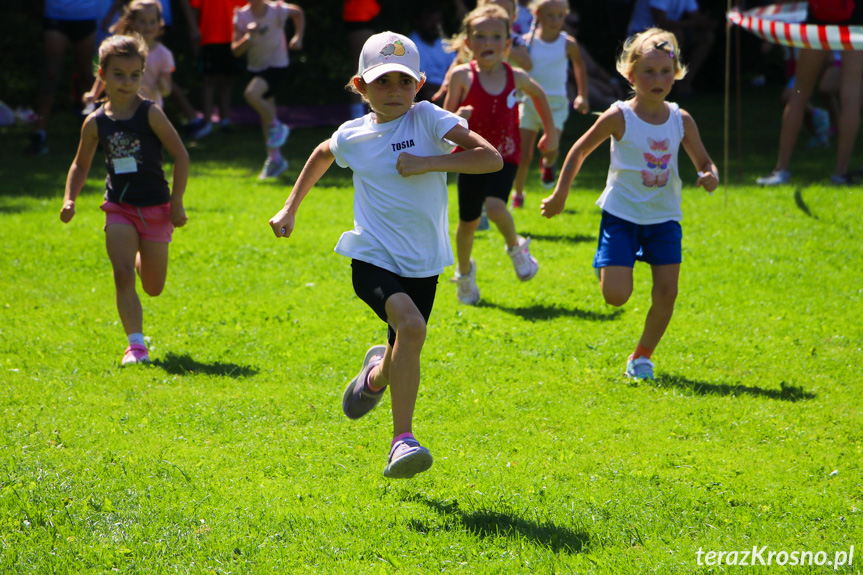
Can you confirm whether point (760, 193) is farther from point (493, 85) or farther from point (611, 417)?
point (611, 417)

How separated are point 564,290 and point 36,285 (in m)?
4.04

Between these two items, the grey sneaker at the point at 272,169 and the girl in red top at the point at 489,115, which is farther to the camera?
the grey sneaker at the point at 272,169

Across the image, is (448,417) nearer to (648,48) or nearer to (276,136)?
(648,48)

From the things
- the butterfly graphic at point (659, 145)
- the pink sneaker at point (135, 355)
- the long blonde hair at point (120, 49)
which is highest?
the long blonde hair at point (120, 49)

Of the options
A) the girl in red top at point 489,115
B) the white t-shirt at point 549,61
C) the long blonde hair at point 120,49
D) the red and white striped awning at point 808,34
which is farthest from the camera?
the white t-shirt at point 549,61

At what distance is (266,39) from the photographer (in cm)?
1115

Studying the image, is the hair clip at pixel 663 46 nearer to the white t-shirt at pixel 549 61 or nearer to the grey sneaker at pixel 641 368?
the grey sneaker at pixel 641 368

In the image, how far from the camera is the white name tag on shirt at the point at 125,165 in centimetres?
567

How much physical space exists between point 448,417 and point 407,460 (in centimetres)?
120

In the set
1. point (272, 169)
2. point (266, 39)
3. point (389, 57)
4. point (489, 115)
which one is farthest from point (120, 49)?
point (266, 39)

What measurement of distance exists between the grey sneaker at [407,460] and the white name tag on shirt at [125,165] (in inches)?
112

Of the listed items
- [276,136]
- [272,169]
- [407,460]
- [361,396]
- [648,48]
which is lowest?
[272,169]

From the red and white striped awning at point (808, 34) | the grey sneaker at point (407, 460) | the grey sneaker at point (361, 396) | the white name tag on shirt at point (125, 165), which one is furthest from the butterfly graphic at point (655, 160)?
the red and white striped awning at point (808, 34)

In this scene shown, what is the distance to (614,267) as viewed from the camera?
5.29 meters
